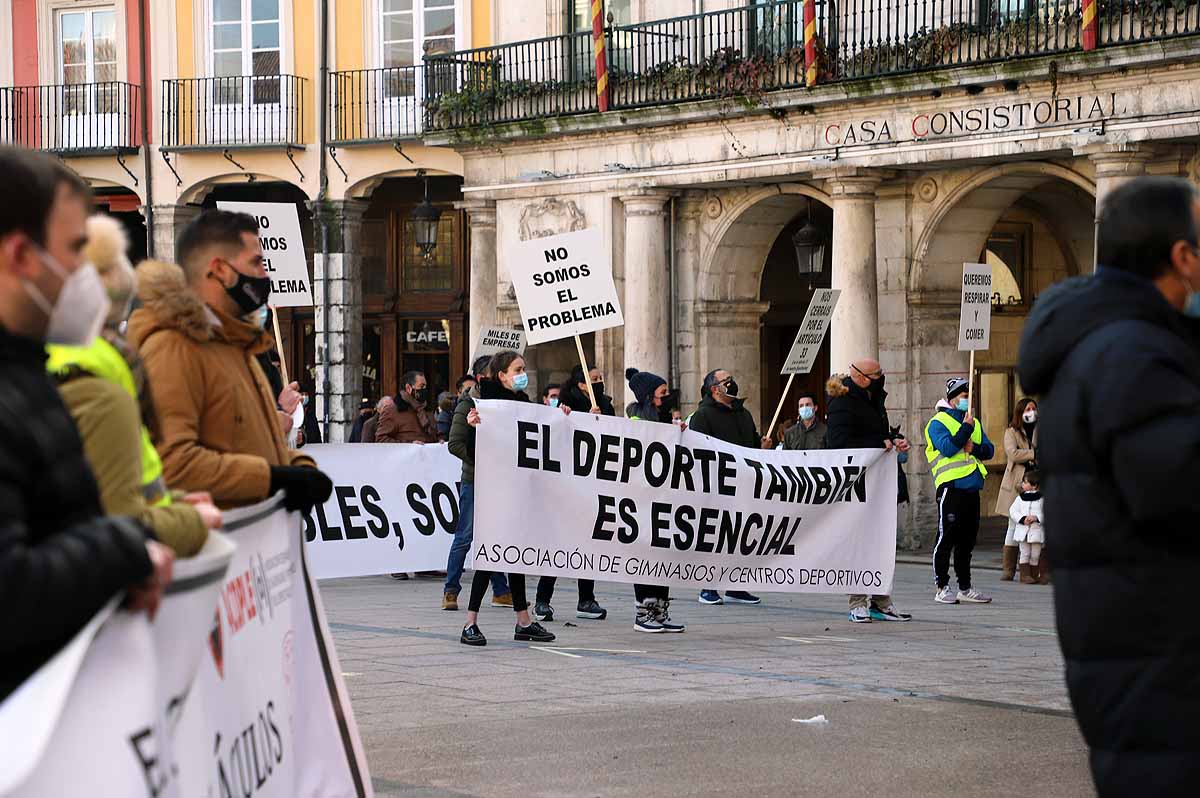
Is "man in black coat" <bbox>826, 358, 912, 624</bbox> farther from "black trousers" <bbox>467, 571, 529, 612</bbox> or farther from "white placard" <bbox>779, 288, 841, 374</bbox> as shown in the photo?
"white placard" <bbox>779, 288, 841, 374</bbox>

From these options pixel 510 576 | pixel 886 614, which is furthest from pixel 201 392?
pixel 886 614

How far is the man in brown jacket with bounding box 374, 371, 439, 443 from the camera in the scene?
21.2 meters

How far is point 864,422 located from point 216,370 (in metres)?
9.58

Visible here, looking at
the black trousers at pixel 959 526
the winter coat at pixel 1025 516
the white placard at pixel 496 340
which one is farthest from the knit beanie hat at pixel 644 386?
the white placard at pixel 496 340

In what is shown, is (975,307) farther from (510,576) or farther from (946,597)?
(510,576)

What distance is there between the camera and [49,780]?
136 inches

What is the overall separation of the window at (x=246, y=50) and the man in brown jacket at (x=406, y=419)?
12.4 meters

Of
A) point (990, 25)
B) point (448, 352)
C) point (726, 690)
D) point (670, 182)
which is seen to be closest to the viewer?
point (726, 690)

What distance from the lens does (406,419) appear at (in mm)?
21391

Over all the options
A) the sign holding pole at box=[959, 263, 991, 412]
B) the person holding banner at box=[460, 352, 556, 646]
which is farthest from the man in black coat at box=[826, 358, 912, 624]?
the sign holding pole at box=[959, 263, 991, 412]

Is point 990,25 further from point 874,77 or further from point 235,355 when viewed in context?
point 235,355

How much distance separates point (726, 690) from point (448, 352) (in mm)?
24375

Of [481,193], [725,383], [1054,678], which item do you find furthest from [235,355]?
[481,193]

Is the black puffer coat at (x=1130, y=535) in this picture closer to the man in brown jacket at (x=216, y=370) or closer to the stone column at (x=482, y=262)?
the man in brown jacket at (x=216, y=370)
